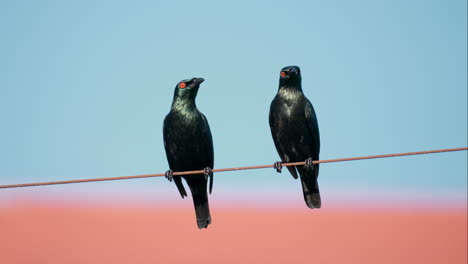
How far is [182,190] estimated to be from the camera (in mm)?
9055

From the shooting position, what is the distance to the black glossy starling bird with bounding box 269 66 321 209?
8969 mm

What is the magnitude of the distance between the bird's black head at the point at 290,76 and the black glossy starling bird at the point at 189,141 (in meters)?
1.11

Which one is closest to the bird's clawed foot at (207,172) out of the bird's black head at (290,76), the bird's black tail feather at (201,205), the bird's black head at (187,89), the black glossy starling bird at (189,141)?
the black glossy starling bird at (189,141)

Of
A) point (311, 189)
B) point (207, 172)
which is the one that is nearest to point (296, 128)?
point (311, 189)

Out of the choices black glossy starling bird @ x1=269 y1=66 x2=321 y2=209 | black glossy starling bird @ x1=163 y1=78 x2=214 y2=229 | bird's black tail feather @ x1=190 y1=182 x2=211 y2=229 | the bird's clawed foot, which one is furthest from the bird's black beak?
bird's black tail feather @ x1=190 y1=182 x2=211 y2=229

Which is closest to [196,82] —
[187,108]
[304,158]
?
[187,108]

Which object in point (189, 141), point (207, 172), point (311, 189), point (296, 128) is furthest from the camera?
point (311, 189)

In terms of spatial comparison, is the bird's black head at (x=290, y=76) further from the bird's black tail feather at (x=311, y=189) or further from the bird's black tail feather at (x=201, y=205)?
the bird's black tail feather at (x=201, y=205)

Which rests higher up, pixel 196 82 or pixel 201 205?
pixel 196 82

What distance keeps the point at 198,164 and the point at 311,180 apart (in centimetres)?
157

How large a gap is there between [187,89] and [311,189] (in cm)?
220

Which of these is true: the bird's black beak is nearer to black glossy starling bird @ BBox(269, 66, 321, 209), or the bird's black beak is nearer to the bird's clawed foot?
black glossy starling bird @ BBox(269, 66, 321, 209)

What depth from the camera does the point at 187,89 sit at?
29.4 ft

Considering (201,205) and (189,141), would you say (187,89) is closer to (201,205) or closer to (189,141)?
(189,141)
